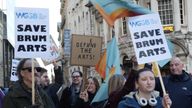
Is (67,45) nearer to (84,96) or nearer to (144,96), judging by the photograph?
(84,96)

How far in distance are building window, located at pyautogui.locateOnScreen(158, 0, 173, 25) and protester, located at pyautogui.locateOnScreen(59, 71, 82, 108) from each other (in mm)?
29793

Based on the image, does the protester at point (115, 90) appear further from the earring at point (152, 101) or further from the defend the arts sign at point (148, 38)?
the earring at point (152, 101)

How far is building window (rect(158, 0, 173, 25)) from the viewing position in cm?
3959

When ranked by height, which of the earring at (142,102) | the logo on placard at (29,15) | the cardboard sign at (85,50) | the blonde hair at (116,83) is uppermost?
the logo on placard at (29,15)

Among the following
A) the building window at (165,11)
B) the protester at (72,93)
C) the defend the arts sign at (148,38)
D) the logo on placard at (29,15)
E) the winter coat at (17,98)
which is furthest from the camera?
the building window at (165,11)

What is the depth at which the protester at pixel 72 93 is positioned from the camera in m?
10.0

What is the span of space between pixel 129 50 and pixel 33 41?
32.1m

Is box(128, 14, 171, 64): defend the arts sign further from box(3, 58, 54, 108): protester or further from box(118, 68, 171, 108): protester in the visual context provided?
box(3, 58, 54, 108): protester

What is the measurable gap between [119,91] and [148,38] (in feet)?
2.68

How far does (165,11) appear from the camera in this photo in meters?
40.0

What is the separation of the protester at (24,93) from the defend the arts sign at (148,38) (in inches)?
50.4

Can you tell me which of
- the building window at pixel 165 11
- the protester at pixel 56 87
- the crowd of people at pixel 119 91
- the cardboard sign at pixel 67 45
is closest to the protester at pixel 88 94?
the crowd of people at pixel 119 91

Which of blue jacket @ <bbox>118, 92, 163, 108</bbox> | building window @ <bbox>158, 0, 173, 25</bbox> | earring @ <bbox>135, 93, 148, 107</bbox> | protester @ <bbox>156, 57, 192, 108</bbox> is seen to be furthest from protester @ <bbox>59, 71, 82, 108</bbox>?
building window @ <bbox>158, 0, 173, 25</bbox>

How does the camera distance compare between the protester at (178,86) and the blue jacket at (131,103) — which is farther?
the protester at (178,86)
